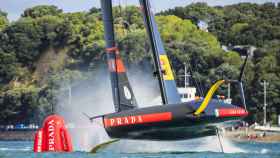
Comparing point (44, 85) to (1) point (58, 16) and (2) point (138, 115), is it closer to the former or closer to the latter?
(1) point (58, 16)

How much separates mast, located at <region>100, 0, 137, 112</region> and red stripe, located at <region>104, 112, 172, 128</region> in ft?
4.60

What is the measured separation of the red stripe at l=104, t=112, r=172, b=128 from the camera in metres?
33.6

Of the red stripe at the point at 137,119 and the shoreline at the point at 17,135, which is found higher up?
the red stripe at the point at 137,119

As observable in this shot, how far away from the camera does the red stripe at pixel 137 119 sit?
3362cm

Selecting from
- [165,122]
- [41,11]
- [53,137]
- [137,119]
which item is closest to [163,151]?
[137,119]

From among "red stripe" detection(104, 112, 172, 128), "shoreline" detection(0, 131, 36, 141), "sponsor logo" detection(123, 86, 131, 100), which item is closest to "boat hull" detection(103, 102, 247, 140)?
"red stripe" detection(104, 112, 172, 128)

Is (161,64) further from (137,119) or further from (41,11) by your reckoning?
(41,11)

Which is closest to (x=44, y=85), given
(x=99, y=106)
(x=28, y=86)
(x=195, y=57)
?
(x=28, y=86)

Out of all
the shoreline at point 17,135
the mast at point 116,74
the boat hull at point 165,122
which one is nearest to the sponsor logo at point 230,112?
the boat hull at point 165,122

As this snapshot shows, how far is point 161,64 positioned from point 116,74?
1.63m

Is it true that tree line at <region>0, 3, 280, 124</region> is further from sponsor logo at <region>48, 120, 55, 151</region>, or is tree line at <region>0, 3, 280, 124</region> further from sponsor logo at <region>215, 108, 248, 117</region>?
sponsor logo at <region>215, 108, 248, 117</region>

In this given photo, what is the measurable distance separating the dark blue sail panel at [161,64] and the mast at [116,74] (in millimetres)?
1198

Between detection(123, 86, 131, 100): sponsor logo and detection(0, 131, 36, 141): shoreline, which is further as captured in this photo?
detection(0, 131, 36, 141): shoreline

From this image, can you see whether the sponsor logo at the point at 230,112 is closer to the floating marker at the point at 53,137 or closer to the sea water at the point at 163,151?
the sea water at the point at 163,151
